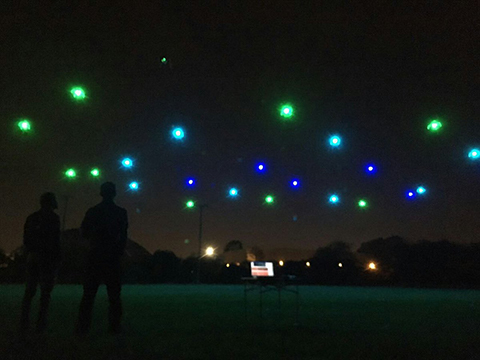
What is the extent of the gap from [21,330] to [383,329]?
501cm

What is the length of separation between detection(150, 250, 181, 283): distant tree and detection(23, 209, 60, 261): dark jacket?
3732cm

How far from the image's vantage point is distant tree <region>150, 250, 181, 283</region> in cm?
4303

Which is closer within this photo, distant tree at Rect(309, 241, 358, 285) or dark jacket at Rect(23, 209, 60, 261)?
dark jacket at Rect(23, 209, 60, 261)

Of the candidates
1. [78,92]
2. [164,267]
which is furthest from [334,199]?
[164,267]

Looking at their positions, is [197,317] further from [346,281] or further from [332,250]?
[332,250]

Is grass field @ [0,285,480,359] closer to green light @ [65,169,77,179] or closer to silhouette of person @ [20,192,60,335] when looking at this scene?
silhouette of person @ [20,192,60,335]

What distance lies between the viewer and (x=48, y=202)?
6.57 m

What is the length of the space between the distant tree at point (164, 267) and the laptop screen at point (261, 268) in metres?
36.1

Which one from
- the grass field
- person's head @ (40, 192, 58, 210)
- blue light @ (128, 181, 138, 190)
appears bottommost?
the grass field

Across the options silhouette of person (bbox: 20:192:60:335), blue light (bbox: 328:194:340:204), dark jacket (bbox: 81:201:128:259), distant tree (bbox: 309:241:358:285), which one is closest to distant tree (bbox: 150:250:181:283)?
distant tree (bbox: 309:241:358:285)

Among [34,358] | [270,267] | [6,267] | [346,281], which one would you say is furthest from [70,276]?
[34,358]

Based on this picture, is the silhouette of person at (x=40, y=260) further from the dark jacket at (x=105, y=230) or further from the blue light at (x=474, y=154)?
the blue light at (x=474, y=154)

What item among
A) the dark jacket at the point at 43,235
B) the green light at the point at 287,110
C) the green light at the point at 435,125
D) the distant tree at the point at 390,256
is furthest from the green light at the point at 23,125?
the distant tree at the point at 390,256

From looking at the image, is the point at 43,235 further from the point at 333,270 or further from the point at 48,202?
the point at 333,270
